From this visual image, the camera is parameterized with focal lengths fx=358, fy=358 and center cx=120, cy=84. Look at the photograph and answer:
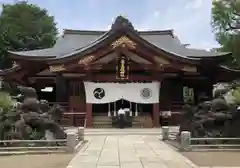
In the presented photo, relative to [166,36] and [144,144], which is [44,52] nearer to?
[166,36]

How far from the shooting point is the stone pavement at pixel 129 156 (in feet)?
31.6

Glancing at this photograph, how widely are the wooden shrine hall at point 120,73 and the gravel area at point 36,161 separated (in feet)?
38.3

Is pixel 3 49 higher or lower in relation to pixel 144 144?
higher

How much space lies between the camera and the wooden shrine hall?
23.2 m

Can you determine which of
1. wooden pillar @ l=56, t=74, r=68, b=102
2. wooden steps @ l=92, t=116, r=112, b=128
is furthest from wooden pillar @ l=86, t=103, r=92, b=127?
wooden pillar @ l=56, t=74, r=68, b=102

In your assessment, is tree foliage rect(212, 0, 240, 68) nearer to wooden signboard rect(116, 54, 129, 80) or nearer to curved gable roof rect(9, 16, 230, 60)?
curved gable roof rect(9, 16, 230, 60)

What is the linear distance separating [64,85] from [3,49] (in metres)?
19.4

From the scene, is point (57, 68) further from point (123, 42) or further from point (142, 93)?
point (142, 93)

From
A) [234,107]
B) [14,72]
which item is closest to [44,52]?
[14,72]

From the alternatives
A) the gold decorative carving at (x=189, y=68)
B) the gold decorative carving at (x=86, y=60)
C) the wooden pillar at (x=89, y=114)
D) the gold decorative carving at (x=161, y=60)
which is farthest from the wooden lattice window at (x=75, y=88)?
the gold decorative carving at (x=189, y=68)

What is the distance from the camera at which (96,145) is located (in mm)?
14039

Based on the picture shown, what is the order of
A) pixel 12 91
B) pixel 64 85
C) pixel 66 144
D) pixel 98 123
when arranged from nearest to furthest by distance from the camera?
pixel 66 144 < pixel 98 123 < pixel 64 85 < pixel 12 91

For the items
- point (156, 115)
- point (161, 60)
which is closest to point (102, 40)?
point (161, 60)

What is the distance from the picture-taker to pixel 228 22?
31922mm
